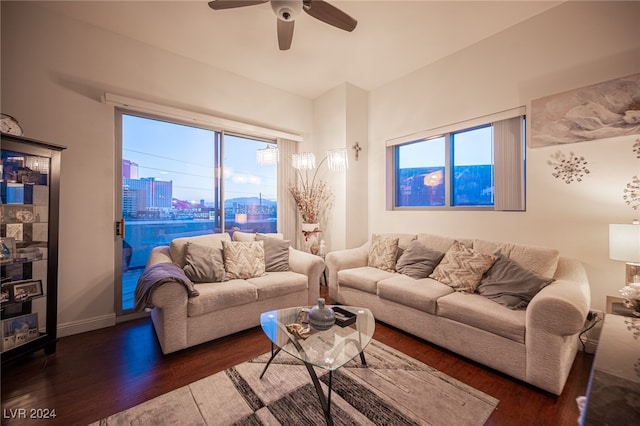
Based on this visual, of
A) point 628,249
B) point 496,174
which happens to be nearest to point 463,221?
point 496,174

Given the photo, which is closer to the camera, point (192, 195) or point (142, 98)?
point (142, 98)

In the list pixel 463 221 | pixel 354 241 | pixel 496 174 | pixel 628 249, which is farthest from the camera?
pixel 354 241

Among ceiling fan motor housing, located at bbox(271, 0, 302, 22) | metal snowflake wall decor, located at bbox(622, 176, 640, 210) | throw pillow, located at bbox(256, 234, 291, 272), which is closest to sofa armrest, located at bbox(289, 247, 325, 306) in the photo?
throw pillow, located at bbox(256, 234, 291, 272)

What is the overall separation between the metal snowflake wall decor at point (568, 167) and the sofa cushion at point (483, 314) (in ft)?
4.34

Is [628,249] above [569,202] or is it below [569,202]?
below

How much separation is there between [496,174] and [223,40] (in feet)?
10.8

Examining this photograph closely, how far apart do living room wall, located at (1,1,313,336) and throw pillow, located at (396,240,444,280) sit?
308cm

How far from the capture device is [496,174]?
9.12ft

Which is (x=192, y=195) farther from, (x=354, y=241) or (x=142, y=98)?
(x=354, y=241)

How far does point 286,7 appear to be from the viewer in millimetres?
1795

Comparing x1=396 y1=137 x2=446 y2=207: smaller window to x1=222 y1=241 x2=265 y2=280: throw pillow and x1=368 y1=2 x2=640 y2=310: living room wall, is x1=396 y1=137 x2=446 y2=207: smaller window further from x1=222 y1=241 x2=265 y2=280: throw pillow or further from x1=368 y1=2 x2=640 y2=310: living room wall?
x1=222 y1=241 x2=265 y2=280: throw pillow

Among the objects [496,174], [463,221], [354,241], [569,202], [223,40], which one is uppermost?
[223,40]

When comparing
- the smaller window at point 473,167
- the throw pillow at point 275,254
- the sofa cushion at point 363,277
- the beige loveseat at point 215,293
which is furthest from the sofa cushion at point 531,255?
the throw pillow at point 275,254

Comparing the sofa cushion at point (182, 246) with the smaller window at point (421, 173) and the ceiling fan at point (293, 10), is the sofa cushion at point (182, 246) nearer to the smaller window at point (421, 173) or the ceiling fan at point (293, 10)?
the ceiling fan at point (293, 10)
